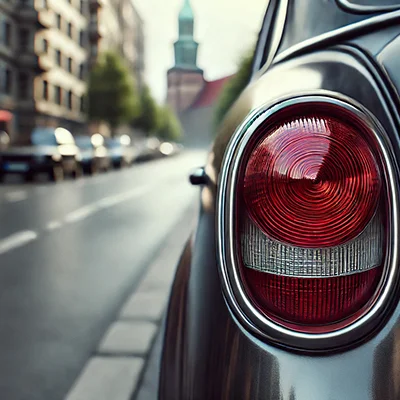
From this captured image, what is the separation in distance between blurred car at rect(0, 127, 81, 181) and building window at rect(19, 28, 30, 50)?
2377 centimetres

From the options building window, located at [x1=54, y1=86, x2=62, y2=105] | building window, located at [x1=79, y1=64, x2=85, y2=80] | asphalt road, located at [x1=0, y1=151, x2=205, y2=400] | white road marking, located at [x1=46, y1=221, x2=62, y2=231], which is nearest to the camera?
asphalt road, located at [x1=0, y1=151, x2=205, y2=400]

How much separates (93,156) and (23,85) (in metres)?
21.2

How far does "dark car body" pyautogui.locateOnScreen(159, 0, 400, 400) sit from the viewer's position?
51.1 inches

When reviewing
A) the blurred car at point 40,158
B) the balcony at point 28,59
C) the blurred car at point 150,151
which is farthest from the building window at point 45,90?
the blurred car at point 40,158

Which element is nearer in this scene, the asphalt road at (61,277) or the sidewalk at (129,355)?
the sidewalk at (129,355)

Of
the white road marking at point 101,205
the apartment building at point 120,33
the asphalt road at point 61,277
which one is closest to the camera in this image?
the asphalt road at point 61,277

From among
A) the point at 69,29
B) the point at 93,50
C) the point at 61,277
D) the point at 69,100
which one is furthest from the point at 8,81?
the point at 61,277

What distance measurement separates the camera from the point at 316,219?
137 centimetres

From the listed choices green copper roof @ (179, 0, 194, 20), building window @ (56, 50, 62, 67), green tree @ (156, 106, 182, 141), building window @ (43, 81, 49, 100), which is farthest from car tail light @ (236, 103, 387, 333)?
green tree @ (156, 106, 182, 141)

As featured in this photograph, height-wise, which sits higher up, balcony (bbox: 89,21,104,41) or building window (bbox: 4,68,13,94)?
balcony (bbox: 89,21,104,41)

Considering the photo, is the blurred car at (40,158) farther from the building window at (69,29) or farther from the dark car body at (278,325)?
the building window at (69,29)

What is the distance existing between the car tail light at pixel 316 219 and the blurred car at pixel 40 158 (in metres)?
19.3

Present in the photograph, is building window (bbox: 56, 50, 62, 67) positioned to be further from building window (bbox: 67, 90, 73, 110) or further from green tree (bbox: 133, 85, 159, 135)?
green tree (bbox: 133, 85, 159, 135)

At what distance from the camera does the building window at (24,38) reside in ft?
143
